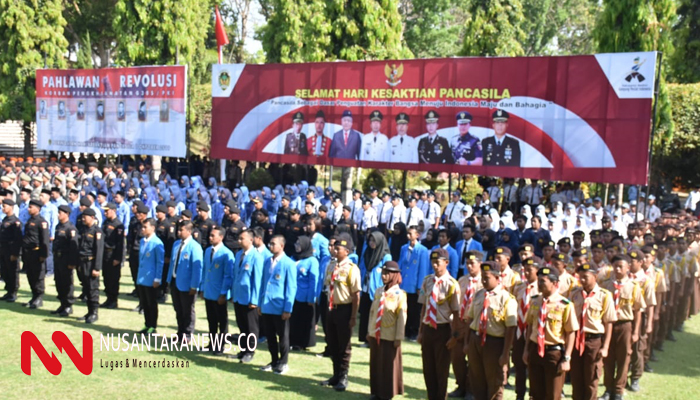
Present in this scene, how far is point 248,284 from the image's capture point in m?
8.45

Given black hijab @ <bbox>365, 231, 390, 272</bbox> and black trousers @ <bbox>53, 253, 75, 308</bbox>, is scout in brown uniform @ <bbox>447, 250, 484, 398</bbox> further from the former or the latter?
black trousers @ <bbox>53, 253, 75, 308</bbox>

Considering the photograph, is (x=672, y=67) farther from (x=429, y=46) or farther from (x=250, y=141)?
(x=250, y=141)

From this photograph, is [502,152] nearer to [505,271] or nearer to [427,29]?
[505,271]

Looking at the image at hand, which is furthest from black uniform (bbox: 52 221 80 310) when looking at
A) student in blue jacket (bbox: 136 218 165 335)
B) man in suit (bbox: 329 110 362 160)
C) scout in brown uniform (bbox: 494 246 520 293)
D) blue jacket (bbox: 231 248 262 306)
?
man in suit (bbox: 329 110 362 160)

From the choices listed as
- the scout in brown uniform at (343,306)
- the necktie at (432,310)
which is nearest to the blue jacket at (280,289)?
the scout in brown uniform at (343,306)

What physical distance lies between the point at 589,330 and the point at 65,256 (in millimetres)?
7424

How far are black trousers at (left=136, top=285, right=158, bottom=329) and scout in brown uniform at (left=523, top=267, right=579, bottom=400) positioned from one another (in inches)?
201

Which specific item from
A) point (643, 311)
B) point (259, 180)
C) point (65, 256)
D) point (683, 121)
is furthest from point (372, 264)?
point (259, 180)

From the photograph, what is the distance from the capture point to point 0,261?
1184 centimetres

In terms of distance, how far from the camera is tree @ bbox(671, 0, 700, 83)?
26984 millimetres

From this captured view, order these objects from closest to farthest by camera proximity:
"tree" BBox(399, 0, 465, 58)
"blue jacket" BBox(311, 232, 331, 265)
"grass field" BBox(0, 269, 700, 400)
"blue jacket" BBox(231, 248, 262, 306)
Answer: "grass field" BBox(0, 269, 700, 400)
"blue jacket" BBox(231, 248, 262, 306)
"blue jacket" BBox(311, 232, 331, 265)
"tree" BBox(399, 0, 465, 58)

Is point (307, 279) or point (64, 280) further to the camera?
point (64, 280)

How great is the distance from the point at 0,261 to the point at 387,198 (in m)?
7.45

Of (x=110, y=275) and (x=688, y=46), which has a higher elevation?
(x=688, y=46)
